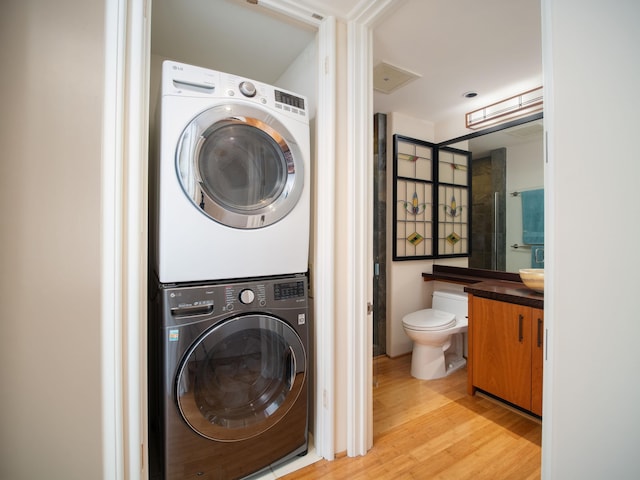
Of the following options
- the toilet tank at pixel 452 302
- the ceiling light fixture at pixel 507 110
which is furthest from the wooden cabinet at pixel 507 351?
the ceiling light fixture at pixel 507 110

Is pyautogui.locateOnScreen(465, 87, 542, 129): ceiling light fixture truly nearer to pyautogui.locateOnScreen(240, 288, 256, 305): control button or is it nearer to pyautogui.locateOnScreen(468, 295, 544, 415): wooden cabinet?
pyautogui.locateOnScreen(468, 295, 544, 415): wooden cabinet

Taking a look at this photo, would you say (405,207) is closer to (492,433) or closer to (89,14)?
(492,433)

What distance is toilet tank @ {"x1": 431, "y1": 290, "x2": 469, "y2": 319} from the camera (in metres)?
2.63

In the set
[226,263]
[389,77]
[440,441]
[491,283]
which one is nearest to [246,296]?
[226,263]

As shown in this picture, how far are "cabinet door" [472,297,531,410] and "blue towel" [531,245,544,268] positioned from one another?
25.5 inches

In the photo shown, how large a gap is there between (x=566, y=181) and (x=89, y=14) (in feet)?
5.25

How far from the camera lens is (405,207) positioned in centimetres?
288

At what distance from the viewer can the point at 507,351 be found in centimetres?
195

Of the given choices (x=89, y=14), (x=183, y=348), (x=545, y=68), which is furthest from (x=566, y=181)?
(x=89, y=14)

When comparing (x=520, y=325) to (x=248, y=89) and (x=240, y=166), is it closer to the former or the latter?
(x=240, y=166)

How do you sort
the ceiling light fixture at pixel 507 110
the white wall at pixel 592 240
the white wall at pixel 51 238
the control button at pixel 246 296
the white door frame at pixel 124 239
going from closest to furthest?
the white wall at pixel 592 240
the white wall at pixel 51 238
the white door frame at pixel 124 239
the control button at pixel 246 296
the ceiling light fixture at pixel 507 110

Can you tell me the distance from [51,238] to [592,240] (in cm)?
160

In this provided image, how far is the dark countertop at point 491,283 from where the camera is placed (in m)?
1.88

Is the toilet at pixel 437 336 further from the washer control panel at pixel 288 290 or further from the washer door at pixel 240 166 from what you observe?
the washer door at pixel 240 166
